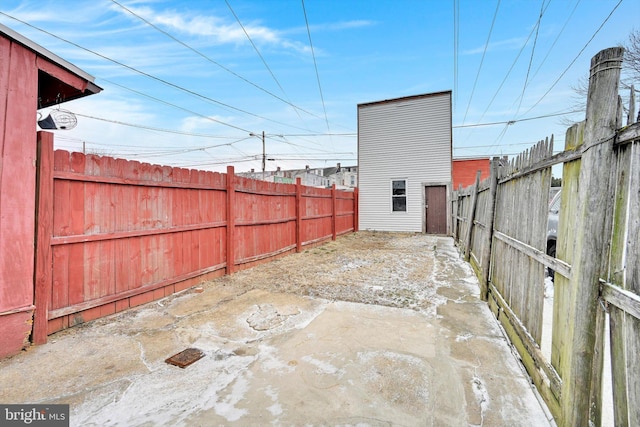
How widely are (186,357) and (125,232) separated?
6.14 feet

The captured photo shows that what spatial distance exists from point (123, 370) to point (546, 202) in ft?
11.3

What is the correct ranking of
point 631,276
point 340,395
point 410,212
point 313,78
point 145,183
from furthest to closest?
1. point 410,212
2. point 313,78
3. point 145,183
4. point 340,395
5. point 631,276

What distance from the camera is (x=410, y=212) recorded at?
12.7 metres

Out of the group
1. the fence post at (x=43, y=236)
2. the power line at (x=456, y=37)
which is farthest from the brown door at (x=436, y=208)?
the fence post at (x=43, y=236)

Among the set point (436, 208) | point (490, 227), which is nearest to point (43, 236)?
point (490, 227)

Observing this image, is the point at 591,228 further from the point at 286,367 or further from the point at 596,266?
the point at 286,367

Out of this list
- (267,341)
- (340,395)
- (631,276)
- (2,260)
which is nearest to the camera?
(631,276)

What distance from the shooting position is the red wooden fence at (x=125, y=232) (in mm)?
2666

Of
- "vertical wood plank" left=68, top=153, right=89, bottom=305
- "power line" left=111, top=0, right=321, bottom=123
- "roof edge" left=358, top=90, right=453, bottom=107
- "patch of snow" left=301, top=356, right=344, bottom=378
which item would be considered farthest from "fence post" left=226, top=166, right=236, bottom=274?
"roof edge" left=358, top=90, right=453, bottom=107

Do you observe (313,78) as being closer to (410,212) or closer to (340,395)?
(410,212)

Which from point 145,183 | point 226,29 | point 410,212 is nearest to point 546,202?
point 145,183

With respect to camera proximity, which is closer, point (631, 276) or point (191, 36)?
point (631, 276)

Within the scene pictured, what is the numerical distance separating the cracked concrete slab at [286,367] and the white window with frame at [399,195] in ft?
30.5

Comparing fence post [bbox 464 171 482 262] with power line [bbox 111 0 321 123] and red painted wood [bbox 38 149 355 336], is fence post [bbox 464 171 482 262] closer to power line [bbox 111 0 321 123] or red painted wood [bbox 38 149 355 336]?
red painted wood [bbox 38 149 355 336]
